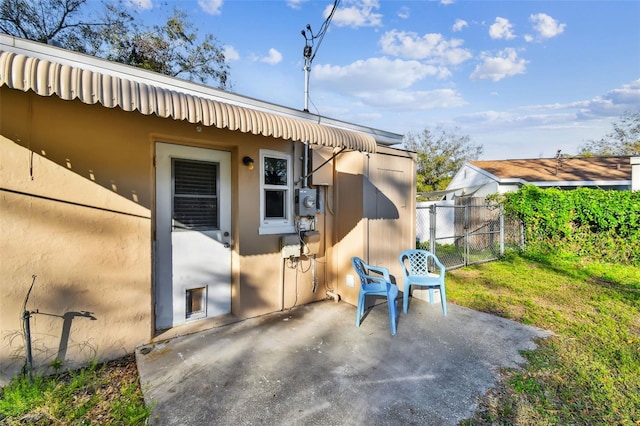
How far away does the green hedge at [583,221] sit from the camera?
728 centimetres

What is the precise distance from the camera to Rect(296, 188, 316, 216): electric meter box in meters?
4.30

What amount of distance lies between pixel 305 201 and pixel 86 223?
2.63 m

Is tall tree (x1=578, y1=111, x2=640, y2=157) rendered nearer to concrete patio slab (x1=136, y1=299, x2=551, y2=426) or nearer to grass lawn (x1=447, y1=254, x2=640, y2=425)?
grass lawn (x1=447, y1=254, x2=640, y2=425)

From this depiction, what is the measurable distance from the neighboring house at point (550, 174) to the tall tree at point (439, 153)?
7038 millimetres

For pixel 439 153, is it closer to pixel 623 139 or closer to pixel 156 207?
pixel 623 139

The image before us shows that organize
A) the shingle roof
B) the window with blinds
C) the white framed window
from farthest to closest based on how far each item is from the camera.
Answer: the shingle roof
the white framed window
the window with blinds

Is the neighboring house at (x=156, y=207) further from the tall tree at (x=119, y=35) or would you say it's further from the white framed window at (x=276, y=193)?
the tall tree at (x=119, y=35)

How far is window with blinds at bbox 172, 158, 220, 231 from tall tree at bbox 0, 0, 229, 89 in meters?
11.7

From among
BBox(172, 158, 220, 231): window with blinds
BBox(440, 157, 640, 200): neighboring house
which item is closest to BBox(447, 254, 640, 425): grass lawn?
BBox(172, 158, 220, 231): window with blinds

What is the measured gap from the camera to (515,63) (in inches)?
420

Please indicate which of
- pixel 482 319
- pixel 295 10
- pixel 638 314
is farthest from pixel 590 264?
pixel 295 10

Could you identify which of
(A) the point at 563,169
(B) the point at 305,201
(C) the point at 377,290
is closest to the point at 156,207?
(B) the point at 305,201

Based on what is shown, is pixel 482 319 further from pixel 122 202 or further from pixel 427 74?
pixel 427 74

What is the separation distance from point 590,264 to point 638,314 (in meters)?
3.95
